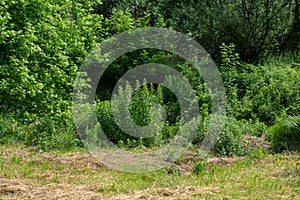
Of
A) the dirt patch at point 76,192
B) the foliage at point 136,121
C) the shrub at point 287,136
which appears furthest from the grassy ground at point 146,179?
the foliage at point 136,121

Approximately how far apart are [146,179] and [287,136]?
2.72m

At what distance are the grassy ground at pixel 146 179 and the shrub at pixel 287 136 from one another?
12.7 inches

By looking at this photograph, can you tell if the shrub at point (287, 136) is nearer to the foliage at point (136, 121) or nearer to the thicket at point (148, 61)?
the thicket at point (148, 61)

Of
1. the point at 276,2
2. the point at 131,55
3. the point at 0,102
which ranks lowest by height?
the point at 0,102

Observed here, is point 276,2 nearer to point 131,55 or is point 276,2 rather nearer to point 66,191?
point 131,55

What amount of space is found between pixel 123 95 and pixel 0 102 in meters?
2.99

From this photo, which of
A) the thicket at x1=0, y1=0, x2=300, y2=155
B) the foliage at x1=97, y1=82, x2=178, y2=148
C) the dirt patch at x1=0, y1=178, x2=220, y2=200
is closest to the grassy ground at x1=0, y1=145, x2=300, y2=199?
the dirt patch at x1=0, y1=178, x2=220, y2=200

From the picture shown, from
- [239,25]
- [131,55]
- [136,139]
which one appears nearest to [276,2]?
[239,25]

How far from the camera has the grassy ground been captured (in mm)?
4777

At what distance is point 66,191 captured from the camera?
16.0 ft

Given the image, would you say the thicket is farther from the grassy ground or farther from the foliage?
the grassy ground

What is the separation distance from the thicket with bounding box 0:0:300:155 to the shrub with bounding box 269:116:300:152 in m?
0.02

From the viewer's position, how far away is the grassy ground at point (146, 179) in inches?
188

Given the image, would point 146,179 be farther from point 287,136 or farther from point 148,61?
point 148,61
